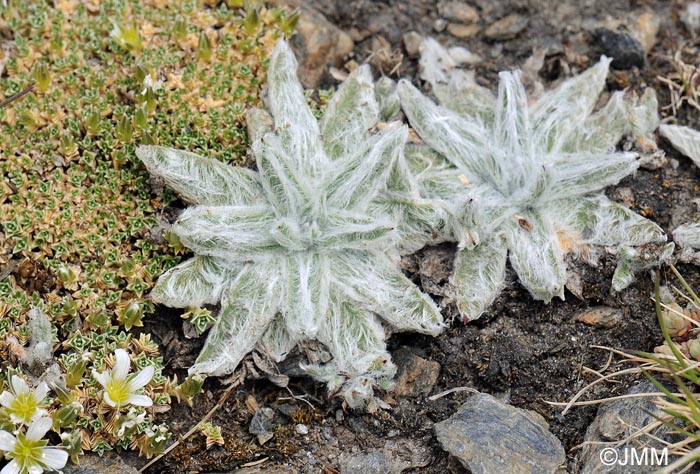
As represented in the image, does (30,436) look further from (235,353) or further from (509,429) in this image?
(509,429)

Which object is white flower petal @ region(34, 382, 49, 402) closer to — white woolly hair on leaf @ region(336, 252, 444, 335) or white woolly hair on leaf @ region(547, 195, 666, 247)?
white woolly hair on leaf @ region(336, 252, 444, 335)

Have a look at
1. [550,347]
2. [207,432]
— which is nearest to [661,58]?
[550,347]

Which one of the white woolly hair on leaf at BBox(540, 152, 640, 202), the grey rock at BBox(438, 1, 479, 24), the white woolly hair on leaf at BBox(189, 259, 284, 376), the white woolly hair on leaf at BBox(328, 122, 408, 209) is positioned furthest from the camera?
the grey rock at BBox(438, 1, 479, 24)

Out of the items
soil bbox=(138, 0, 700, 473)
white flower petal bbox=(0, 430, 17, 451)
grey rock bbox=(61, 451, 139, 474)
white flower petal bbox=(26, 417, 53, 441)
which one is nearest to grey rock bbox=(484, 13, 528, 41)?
soil bbox=(138, 0, 700, 473)

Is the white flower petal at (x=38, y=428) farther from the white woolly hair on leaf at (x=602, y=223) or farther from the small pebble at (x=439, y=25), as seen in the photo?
the small pebble at (x=439, y=25)

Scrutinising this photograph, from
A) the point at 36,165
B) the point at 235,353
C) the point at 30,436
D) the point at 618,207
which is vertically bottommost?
the point at 618,207

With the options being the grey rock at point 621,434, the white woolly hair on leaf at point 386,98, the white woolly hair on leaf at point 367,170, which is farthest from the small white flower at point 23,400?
the grey rock at point 621,434
